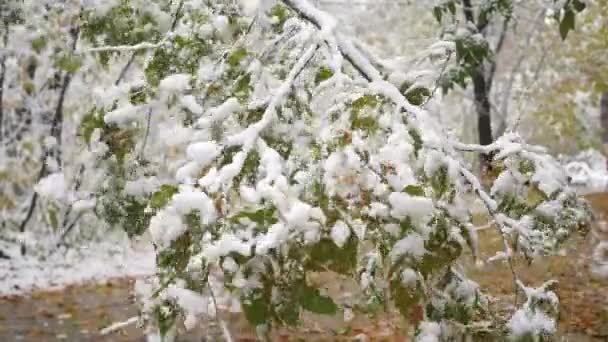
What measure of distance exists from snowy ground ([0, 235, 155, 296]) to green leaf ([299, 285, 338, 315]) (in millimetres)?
8476

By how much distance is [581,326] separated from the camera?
6020mm

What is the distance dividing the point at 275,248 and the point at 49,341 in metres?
5.72

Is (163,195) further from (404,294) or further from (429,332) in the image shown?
(429,332)

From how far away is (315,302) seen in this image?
1682 mm

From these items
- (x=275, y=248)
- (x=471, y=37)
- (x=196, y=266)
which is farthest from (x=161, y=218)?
(x=471, y=37)

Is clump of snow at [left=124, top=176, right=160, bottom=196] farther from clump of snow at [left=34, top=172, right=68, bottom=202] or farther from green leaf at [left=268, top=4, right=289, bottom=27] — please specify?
green leaf at [left=268, top=4, right=289, bottom=27]

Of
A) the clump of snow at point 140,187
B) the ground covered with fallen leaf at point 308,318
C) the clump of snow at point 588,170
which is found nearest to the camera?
the clump of snow at point 140,187

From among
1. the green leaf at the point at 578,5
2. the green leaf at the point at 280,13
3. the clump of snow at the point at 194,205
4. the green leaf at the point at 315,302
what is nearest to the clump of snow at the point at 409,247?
the green leaf at the point at 315,302

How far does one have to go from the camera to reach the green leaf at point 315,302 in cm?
164

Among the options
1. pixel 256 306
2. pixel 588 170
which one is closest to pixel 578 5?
pixel 256 306

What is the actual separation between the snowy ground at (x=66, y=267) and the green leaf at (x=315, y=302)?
848cm

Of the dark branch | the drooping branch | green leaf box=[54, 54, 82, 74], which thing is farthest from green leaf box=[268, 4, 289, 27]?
green leaf box=[54, 54, 82, 74]

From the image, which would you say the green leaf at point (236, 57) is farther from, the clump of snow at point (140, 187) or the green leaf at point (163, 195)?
the green leaf at point (163, 195)

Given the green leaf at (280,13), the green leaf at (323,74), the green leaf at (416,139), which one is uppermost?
the green leaf at (280,13)
